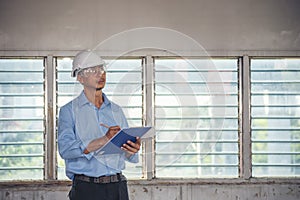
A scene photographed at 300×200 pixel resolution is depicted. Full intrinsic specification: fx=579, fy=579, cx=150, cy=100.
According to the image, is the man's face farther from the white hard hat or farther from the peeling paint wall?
the peeling paint wall

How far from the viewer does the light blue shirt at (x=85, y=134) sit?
10.3 feet

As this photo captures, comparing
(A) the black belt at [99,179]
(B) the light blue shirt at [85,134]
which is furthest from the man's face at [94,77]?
(A) the black belt at [99,179]

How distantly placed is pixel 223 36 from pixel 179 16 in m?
0.40

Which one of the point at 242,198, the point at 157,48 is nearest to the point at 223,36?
the point at 157,48

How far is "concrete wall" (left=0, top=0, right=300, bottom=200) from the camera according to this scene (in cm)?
474

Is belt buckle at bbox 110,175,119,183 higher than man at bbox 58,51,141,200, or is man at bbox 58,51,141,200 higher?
man at bbox 58,51,141,200

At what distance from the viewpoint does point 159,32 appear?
4828 mm

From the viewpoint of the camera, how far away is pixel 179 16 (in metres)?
4.82

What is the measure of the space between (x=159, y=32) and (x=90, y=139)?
5.96 ft

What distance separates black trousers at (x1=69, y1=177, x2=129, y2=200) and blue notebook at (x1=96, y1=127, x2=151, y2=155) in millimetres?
246

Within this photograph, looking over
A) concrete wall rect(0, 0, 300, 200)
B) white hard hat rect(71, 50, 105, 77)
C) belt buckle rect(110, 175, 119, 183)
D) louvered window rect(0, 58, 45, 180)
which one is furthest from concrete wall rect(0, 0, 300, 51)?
belt buckle rect(110, 175, 119, 183)

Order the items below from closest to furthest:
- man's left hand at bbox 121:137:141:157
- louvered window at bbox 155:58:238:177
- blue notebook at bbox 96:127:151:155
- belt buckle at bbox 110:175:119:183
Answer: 1. blue notebook at bbox 96:127:151:155
2. man's left hand at bbox 121:137:141:157
3. belt buckle at bbox 110:175:119:183
4. louvered window at bbox 155:58:238:177

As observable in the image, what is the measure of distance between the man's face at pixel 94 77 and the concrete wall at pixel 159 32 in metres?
1.50

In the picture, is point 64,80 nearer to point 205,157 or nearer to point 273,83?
point 205,157
